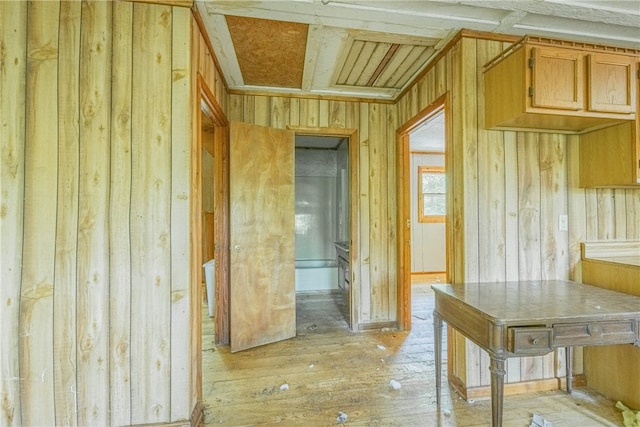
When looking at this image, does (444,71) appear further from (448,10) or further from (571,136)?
(571,136)

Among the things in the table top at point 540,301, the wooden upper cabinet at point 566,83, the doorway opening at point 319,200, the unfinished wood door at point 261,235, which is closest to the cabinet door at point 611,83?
the wooden upper cabinet at point 566,83

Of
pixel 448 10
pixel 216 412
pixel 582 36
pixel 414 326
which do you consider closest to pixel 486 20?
pixel 448 10

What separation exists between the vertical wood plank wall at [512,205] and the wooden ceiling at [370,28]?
22cm

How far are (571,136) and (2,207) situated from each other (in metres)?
3.57

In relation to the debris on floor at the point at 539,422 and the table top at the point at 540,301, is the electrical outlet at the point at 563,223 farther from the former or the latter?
the debris on floor at the point at 539,422

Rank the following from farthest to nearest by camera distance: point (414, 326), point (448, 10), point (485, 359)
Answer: point (414, 326) < point (485, 359) < point (448, 10)

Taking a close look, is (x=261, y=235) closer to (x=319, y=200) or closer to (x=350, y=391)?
(x=350, y=391)

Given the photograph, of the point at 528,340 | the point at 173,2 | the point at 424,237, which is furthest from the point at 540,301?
the point at 424,237

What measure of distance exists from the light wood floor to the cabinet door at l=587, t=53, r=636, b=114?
1899mm

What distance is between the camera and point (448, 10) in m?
1.85

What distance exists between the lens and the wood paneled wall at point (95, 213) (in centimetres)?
153

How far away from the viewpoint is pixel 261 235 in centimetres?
287

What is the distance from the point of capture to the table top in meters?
1.43

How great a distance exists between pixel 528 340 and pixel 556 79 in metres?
1.48
